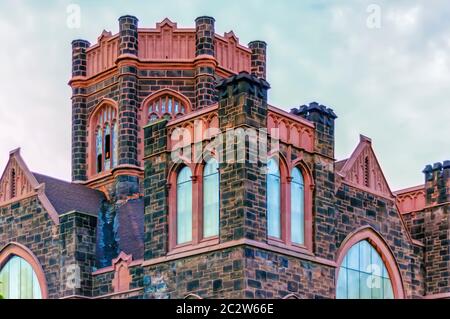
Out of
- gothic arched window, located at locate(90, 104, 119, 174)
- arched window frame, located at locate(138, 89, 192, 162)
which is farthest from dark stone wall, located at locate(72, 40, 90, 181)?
arched window frame, located at locate(138, 89, 192, 162)

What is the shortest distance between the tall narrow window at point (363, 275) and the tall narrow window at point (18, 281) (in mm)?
9531

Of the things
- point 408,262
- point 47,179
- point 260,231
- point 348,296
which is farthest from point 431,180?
point 47,179

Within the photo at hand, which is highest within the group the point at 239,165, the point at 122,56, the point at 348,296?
the point at 122,56

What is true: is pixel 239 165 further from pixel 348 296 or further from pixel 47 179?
pixel 47 179

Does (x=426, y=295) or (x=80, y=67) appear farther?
(x=80, y=67)

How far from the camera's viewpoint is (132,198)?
126 feet

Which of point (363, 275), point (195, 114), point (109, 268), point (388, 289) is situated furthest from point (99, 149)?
point (388, 289)

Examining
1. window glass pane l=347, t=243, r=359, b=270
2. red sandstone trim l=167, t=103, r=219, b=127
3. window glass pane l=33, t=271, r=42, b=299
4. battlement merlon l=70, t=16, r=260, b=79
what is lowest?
window glass pane l=33, t=271, r=42, b=299

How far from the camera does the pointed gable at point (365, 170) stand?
34094 millimetres

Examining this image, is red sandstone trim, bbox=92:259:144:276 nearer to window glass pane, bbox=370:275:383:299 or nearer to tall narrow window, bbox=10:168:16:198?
tall narrow window, bbox=10:168:16:198

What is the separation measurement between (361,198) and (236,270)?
698 cm

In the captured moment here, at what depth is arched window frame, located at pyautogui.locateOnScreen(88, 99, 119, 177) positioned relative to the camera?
133 ft

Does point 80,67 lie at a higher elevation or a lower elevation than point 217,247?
higher

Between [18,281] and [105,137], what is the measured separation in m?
7.59
